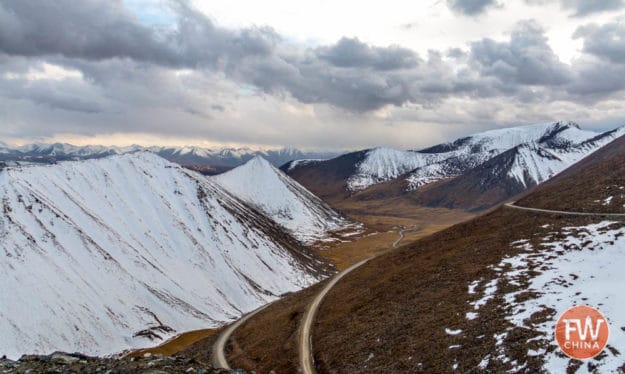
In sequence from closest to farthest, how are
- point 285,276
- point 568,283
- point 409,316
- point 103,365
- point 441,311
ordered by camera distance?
point 103,365 → point 568,283 → point 441,311 → point 409,316 → point 285,276

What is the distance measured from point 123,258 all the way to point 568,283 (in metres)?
101

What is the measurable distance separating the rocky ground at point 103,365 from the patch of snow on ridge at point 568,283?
2009 cm

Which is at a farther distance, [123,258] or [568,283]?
[123,258]

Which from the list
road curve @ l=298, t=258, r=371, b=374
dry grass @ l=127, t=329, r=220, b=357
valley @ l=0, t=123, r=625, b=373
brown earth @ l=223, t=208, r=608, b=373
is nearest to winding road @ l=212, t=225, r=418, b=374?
road curve @ l=298, t=258, r=371, b=374

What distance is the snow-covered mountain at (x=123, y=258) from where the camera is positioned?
3206 inches

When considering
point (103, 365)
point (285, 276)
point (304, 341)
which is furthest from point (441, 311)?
point (285, 276)

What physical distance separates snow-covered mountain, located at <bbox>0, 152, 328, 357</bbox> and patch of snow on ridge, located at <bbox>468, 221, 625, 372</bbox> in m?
74.4

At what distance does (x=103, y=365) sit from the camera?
1027 inches

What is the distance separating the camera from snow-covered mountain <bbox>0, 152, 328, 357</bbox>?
81438mm

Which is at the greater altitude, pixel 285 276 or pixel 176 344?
pixel 176 344

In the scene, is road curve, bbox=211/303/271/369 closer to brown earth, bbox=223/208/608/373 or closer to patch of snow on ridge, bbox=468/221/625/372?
brown earth, bbox=223/208/608/373

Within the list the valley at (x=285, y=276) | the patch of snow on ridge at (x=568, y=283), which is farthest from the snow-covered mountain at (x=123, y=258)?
the patch of snow on ridge at (x=568, y=283)

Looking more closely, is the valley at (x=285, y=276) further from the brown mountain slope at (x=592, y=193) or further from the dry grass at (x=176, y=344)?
the dry grass at (x=176, y=344)

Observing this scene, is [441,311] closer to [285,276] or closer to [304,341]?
[304,341]
